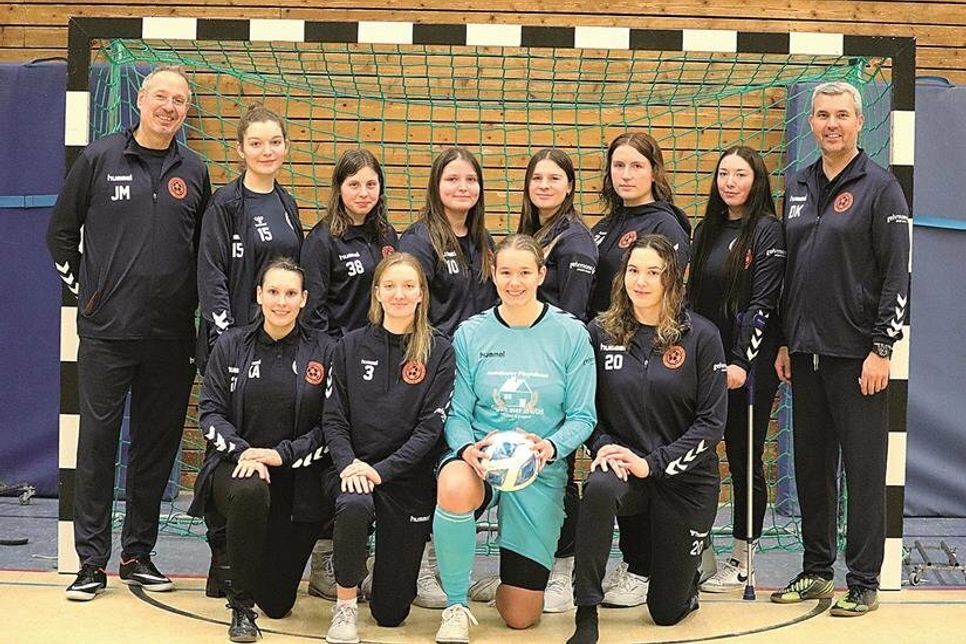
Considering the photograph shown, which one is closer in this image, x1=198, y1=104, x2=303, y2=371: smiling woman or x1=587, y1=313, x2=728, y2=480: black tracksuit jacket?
x1=587, y1=313, x2=728, y2=480: black tracksuit jacket

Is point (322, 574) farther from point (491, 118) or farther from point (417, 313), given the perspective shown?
point (491, 118)

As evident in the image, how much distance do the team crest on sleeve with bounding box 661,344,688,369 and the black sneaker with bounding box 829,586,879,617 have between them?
115 centimetres

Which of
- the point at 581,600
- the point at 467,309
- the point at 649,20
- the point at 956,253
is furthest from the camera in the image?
the point at 649,20

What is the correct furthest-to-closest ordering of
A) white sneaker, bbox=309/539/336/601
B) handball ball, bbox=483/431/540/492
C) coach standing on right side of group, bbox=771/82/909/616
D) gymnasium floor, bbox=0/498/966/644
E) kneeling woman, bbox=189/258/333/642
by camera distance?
1. white sneaker, bbox=309/539/336/601
2. coach standing on right side of group, bbox=771/82/909/616
3. kneeling woman, bbox=189/258/333/642
4. gymnasium floor, bbox=0/498/966/644
5. handball ball, bbox=483/431/540/492

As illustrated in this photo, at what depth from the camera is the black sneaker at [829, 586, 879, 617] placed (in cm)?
465

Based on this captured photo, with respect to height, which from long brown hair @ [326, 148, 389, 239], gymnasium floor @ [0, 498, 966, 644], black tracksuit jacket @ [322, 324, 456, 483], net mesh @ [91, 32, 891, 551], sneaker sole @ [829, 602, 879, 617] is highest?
net mesh @ [91, 32, 891, 551]

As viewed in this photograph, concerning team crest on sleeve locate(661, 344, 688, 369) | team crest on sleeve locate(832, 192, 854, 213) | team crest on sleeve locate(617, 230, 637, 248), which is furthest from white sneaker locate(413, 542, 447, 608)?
team crest on sleeve locate(832, 192, 854, 213)

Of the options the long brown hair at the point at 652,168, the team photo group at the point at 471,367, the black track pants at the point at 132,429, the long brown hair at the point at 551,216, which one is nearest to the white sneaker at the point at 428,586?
the team photo group at the point at 471,367

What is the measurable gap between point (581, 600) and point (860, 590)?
123cm

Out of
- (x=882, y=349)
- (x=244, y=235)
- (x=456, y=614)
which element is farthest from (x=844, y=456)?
(x=244, y=235)

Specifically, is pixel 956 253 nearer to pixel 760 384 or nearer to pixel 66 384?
pixel 760 384

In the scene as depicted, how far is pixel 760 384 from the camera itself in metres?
5.08

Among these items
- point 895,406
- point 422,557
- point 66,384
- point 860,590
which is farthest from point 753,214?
point 66,384

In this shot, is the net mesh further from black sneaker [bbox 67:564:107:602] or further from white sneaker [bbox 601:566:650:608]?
white sneaker [bbox 601:566:650:608]
